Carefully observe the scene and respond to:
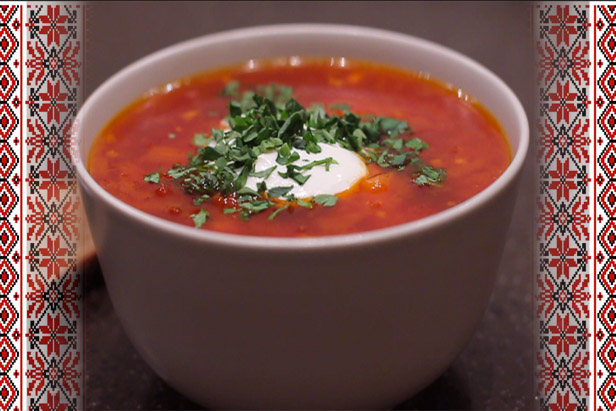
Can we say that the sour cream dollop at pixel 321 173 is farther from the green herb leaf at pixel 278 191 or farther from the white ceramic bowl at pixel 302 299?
the white ceramic bowl at pixel 302 299

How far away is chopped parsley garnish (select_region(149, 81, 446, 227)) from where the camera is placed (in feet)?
4.15

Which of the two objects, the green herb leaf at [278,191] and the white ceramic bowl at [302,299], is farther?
the green herb leaf at [278,191]

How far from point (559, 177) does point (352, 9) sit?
865mm

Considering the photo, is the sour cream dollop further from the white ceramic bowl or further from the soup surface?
the white ceramic bowl

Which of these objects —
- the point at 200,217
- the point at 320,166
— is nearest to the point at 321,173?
the point at 320,166

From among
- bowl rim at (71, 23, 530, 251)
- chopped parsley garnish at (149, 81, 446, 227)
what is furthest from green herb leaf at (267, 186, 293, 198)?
bowl rim at (71, 23, 530, 251)

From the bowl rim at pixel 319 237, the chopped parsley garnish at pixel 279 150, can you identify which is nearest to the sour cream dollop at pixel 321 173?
the chopped parsley garnish at pixel 279 150

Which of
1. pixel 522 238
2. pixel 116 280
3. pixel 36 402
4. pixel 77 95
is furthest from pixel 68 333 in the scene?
pixel 522 238

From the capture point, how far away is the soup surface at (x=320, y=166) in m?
1.22

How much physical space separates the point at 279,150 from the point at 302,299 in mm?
314

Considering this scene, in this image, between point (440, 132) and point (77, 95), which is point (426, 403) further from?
point (77, 95)

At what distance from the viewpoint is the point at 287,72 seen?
1.72 m

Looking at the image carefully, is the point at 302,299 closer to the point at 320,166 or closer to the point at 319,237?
the point at 319,237

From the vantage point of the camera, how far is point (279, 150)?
52.6 inches
